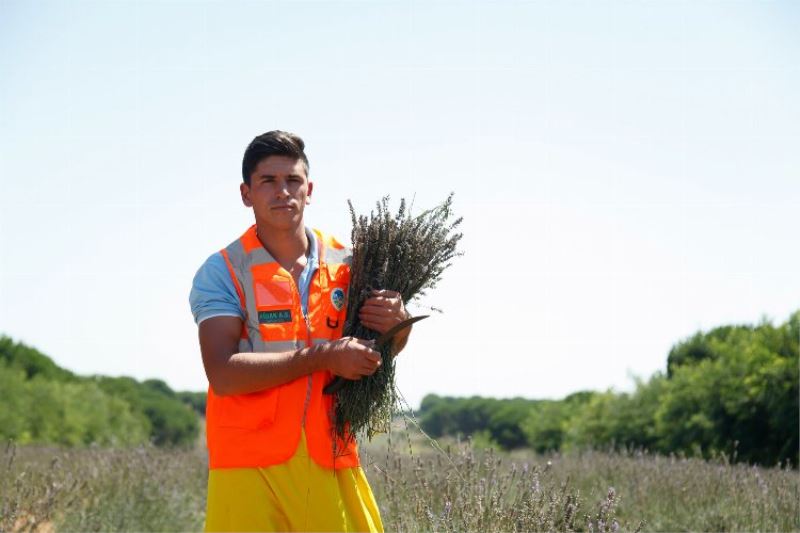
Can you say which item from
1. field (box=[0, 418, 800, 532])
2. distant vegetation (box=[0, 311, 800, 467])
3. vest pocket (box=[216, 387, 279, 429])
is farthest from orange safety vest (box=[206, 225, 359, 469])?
distant vegetation (box=[0, 311, 800, 467])

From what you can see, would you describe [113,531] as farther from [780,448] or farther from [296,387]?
[780,448]

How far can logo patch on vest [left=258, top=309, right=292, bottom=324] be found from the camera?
3186 millimetres

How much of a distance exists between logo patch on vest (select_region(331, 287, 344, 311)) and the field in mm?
524

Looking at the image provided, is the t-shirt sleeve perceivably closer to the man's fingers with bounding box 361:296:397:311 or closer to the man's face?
the man's face

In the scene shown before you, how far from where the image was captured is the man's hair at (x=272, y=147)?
322 centimetres

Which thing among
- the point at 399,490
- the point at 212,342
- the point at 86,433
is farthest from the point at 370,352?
the point at 86,433

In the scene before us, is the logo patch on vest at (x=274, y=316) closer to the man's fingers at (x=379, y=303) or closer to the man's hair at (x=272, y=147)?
the man's fingers at (x=379, y=303)

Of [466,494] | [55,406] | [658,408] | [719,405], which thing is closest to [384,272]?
[466,494]

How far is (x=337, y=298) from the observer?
132 inches

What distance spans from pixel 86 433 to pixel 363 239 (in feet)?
75.3

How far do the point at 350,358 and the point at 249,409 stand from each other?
1.18 feet

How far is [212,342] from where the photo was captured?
10.2 ft

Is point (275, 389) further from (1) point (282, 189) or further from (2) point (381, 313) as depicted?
(1) point (282, 189)

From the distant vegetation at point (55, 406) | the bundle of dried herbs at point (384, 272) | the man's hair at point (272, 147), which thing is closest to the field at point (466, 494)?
the bundle of dried herbs at point (384, 272)
